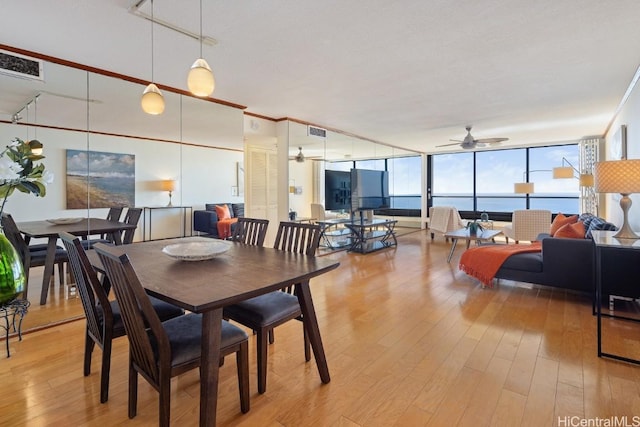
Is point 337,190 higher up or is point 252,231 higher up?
point 337,190

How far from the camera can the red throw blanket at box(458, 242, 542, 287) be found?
12.5ft

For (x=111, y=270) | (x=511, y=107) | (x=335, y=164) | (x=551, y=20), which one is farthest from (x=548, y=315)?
(x=335, y=164)

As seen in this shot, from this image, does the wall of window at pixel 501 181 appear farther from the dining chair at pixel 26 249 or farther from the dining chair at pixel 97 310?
the dining chair at pixel 97 310

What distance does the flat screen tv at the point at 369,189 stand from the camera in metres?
6.61

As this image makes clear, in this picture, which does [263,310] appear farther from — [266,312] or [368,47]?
[368,47]

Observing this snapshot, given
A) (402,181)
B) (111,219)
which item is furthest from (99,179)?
(402,181)

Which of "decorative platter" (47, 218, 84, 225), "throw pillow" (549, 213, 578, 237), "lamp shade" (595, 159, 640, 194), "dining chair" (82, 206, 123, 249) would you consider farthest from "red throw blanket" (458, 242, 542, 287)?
"decorative platter" (47, 218, 84, 225)

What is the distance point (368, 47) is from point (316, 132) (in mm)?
3162

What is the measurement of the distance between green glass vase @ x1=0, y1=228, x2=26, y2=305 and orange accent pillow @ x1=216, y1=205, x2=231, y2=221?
2.92m

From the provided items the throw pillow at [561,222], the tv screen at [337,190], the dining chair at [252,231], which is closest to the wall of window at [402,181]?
the tv screen at [337,190]

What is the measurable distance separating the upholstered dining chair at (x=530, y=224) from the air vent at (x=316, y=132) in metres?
3.90

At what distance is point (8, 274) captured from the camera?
4.49 feet

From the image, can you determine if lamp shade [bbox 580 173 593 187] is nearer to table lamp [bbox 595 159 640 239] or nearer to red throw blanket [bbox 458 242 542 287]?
red throw blanket [bbox 458 242 542 287]

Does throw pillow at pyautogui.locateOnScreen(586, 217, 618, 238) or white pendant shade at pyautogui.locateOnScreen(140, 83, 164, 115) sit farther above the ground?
white pendant shade at pyautogui.locateOnScreen(140, 83, 164, 115)
